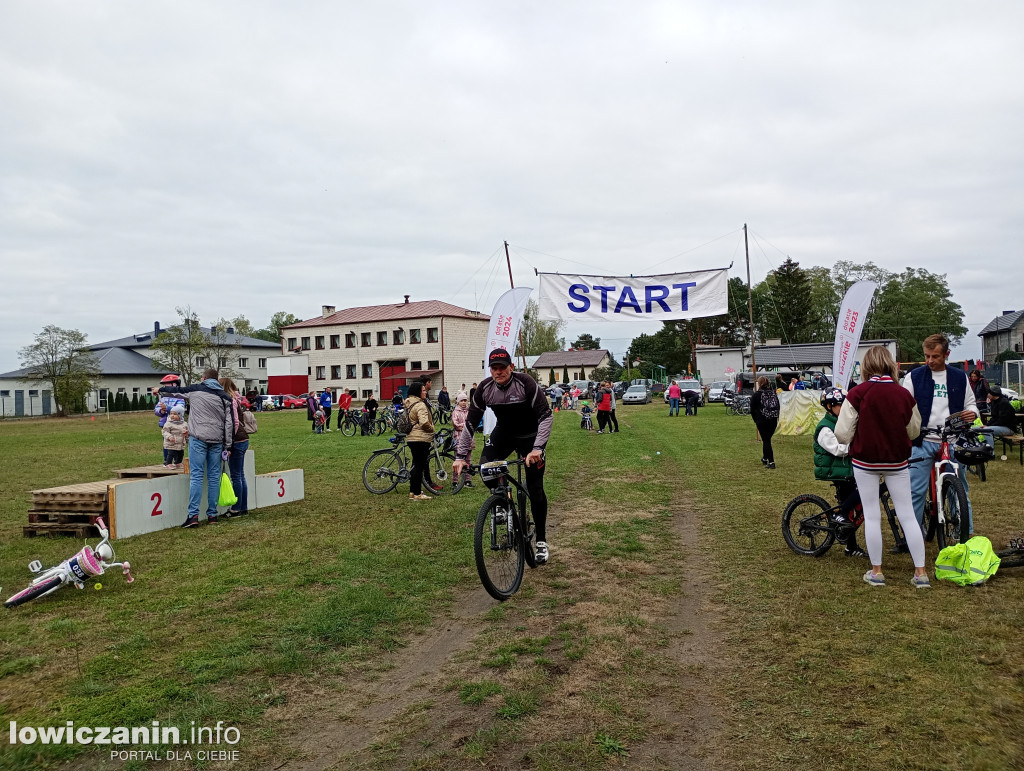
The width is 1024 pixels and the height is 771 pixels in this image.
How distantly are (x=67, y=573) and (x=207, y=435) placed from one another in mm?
3091

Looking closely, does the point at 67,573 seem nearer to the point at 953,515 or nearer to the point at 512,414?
the point at 512,414

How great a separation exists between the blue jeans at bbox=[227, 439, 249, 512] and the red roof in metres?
60.3

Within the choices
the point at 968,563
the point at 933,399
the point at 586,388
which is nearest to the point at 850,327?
the point at 933,399

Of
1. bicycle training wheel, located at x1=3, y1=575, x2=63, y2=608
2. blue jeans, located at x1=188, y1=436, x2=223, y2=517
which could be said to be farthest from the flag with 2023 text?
bicycle training wheel, located at x1=3, y1=575, x2=63, y2=608

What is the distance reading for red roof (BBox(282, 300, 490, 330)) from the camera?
7169 cm

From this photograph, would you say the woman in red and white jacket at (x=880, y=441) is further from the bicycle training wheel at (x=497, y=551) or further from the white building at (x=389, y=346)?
the white building at (x=389, y=346)

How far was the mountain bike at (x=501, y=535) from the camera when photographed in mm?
5332

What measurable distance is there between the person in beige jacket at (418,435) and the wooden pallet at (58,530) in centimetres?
417

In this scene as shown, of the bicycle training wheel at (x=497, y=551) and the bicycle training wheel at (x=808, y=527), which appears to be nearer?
the bicycle training wheel at (x=497, y=551)

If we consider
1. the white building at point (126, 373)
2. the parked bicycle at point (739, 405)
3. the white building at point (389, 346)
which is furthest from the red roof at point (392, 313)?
the parked bicycle at point (739, 405)

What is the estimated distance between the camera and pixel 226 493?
9008mm

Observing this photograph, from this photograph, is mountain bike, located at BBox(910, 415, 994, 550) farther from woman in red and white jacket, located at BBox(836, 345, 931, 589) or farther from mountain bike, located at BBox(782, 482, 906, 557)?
woman in red and white jacket, located at BBox(836, 345, 931, 589)

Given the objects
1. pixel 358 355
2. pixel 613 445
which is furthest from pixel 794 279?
pixel 613 445

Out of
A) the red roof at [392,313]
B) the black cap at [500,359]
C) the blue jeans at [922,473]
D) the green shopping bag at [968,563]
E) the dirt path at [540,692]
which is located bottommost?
the dirt path at [540,692]
